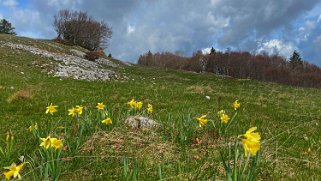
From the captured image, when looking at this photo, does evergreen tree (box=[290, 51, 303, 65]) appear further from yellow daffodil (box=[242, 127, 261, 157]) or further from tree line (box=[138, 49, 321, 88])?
yellow daffodil (box=[242, 127, 261, 157])

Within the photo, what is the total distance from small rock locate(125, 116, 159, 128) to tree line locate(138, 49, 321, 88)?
9824 cm

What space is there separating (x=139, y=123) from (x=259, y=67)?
10497cm

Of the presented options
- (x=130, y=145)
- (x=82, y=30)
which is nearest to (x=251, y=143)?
(x=130, y=145)

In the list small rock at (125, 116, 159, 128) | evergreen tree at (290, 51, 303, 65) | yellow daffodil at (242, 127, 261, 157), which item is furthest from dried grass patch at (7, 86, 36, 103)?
evergreen tree at (290, 51, 303, 65)

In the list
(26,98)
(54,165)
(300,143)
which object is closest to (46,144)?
(54,165)

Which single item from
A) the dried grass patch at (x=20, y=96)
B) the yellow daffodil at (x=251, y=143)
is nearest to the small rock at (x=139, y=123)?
the yellow daffodil at (x=251, y=143)

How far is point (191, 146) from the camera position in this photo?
6266mm

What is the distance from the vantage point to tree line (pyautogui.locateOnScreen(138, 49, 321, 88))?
107 m

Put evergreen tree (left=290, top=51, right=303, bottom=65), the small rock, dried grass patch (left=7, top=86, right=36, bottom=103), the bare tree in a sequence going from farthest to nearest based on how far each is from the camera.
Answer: evergreen tree (left=290, top=51, right=303, bottom=65)
the bare tree
dried grass patch (left=7, top=86, right=36, bottom=103)
the small rock

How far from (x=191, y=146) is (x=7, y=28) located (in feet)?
353

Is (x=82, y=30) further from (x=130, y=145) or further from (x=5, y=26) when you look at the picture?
(x=130, y=145)

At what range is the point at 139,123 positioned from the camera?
284 inches

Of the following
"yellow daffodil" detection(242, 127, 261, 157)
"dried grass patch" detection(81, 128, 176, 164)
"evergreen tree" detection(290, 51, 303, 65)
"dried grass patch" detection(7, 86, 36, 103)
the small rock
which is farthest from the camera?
"evergreen tree" detection(290, 51, 303, 65)

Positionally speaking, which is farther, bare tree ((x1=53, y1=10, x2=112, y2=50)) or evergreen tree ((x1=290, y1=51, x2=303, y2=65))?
evergreen tree ((x1=290, y1=51, x2=303, y2=65))
